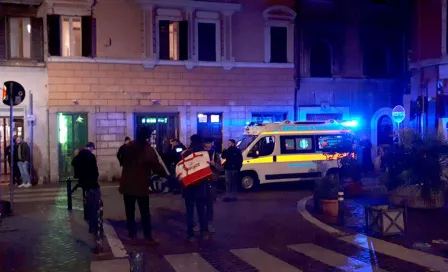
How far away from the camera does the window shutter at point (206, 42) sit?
21377 mm

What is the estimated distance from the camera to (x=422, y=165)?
11781 mm

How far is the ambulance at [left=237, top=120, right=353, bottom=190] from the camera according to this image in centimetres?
1644

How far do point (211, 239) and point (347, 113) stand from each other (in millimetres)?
16041

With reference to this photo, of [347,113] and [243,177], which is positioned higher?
[347,113]

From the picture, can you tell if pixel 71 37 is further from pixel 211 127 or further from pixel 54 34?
pixel 211 127

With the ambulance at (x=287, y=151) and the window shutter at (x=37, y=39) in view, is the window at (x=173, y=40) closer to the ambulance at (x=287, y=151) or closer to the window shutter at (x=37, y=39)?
the window shutter at (x=37, y=39)

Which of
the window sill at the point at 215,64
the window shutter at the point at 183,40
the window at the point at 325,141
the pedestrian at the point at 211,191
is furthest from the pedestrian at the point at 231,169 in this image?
the window shutter at the point at 183,40

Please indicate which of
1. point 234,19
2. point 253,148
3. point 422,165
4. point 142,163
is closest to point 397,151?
point 422,165

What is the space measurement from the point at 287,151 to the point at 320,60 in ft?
27.8

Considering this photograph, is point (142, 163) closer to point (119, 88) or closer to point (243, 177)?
point (243, 177)

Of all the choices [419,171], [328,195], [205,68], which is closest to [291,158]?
[328,195]

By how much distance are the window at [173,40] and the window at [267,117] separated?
4063mm

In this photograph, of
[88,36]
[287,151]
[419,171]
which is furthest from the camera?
[88,36]

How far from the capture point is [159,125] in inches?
832
